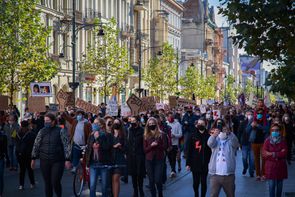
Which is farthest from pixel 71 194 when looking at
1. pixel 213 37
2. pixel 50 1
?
pixel 213 37

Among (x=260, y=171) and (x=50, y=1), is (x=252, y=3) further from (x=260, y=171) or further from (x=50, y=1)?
A: (x=50, y=1)

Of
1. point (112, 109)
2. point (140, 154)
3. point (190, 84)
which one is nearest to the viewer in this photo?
point (140, 154)

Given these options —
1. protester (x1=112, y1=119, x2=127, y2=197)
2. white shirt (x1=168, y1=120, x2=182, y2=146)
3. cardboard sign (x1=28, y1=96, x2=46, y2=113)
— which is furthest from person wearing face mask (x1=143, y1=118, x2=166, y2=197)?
cardboard sign (x1=28, y1=96, x2=46, y2=113)

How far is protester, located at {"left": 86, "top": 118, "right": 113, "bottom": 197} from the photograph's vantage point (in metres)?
15.1

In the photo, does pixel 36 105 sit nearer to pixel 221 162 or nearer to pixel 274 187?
pixel 274 187

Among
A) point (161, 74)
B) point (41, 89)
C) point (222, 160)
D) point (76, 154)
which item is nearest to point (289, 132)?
point (41, 89)

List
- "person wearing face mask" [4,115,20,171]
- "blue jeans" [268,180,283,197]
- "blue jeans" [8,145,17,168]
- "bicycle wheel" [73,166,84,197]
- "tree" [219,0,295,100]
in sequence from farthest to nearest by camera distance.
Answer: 1. "blue jeans" [8,145,17,168]
2. "person wearing face mask" [4,115,20,171]
3. "bicycle wheel" [73,166,84,197]
4. "blue jeans" [268,180,283,197]
5. "tree" [219,0,295,100]

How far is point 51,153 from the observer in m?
14.6

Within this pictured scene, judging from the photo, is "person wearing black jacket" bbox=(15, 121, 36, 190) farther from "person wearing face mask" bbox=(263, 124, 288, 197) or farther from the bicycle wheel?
"person wearing face mask" bbox=(263, 124, 288, 197)

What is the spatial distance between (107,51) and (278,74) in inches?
1426

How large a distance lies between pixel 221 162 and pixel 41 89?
656 inches

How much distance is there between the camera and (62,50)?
5281cm

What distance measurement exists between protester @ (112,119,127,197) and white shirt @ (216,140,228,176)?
238 cm

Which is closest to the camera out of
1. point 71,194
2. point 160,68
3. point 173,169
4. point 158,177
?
point 158,177
